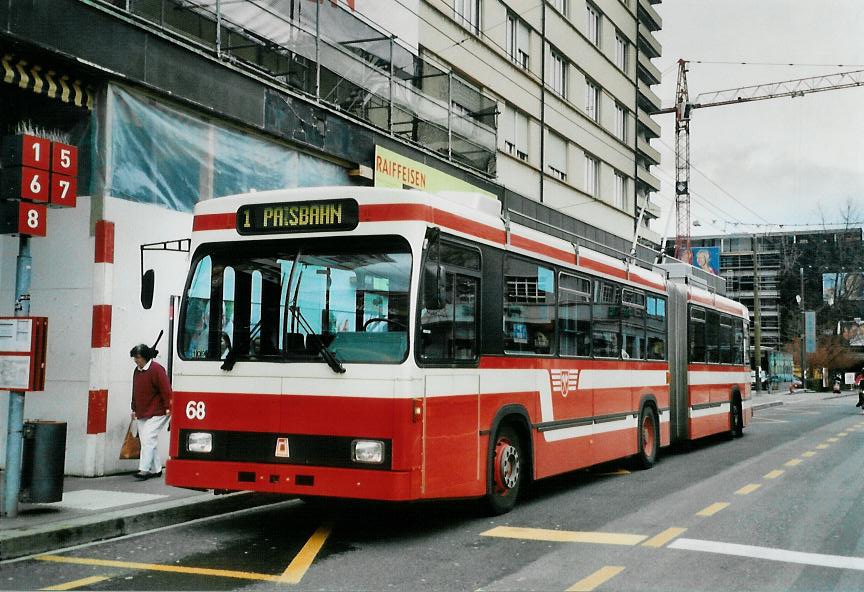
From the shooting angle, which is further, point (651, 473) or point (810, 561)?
point (651, 473)

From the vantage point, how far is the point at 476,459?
8789 millimetres

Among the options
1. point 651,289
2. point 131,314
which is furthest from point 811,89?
point 131,314

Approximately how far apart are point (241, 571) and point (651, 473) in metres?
8.13

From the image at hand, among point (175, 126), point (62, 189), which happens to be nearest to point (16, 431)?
point (62, 189)

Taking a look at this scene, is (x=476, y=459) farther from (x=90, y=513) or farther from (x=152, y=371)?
(x=152, y=371)

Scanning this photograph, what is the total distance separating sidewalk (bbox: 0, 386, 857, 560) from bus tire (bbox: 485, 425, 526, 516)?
2.66 metres

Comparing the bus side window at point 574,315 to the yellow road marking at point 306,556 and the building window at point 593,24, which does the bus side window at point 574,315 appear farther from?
the building window at point 593,24

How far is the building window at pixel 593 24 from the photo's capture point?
3450 centimetres

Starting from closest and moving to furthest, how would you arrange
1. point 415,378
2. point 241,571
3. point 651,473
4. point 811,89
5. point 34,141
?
point 241,571 → point 415,378 → point 34,141 → point 651,473 → point 811,89

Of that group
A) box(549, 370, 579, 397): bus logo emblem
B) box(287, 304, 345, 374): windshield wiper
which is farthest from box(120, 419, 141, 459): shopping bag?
box(549, 370, 579, 397): bus logo emblem

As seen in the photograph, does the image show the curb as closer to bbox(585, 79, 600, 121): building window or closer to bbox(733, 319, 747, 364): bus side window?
bbox(733, 319, 747, 364): bus side window

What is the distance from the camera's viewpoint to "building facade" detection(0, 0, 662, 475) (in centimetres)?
1178

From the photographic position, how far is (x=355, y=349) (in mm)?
7961

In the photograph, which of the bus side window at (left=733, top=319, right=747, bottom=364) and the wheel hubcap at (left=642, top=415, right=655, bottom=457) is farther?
the bus side window at (left=733, top=319, right=747, bottom=364)
